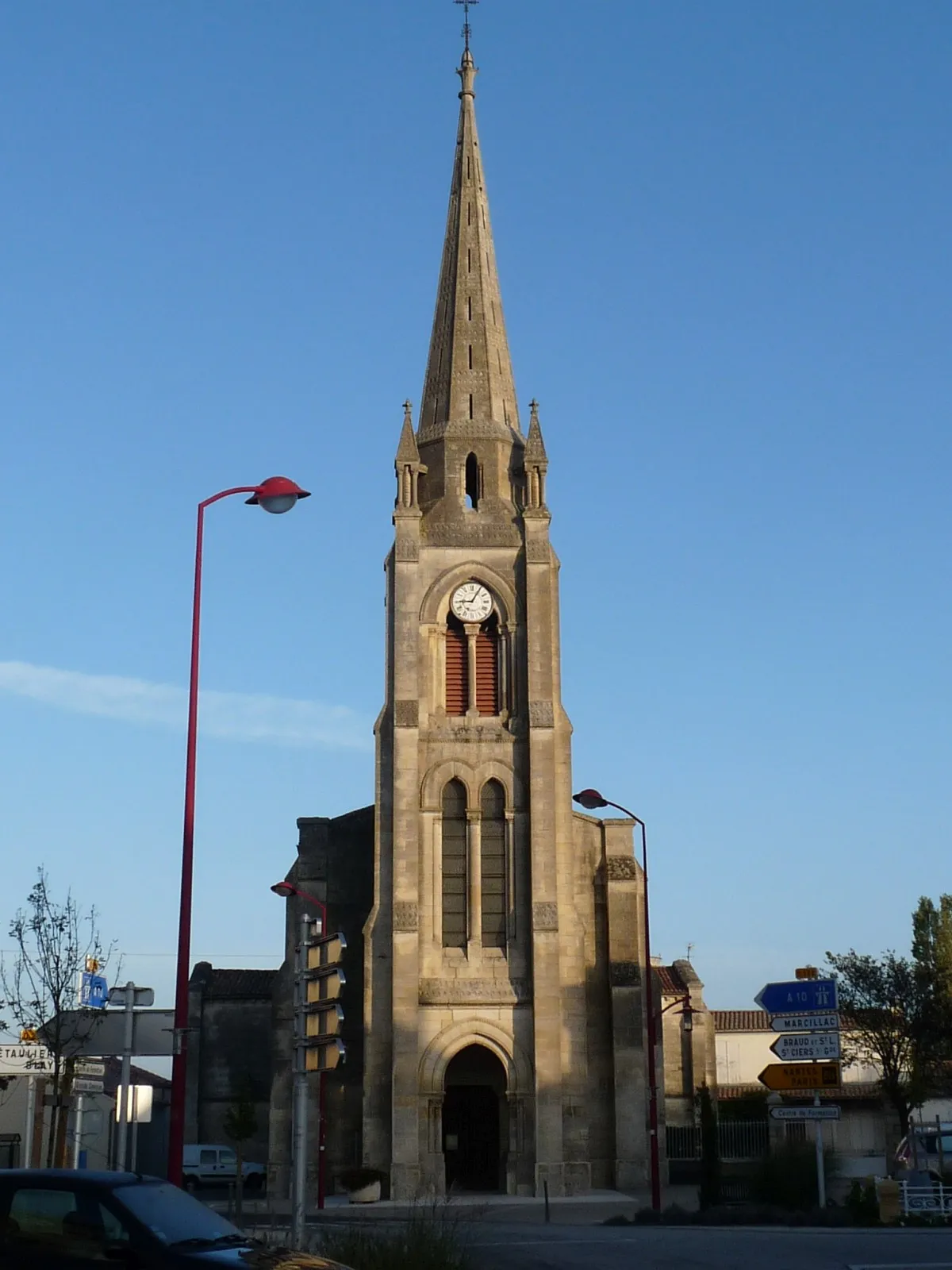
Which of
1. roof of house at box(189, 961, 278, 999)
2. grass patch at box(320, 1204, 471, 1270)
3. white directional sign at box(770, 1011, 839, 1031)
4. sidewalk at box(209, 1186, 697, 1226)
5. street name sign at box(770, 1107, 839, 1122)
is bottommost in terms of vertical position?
sidewalk at box(209, 1186, 697, 1226)

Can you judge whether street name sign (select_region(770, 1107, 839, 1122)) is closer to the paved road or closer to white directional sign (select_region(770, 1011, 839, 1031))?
white directional sign (select_region(770, 1011, 839, 1031))

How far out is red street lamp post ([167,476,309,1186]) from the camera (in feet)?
55.4

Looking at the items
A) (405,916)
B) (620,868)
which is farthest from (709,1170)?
(620,868)

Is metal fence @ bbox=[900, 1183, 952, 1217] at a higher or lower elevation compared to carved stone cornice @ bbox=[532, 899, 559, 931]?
lower

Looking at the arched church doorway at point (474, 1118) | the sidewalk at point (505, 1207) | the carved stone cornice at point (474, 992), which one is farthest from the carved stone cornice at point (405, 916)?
the sidewalk at point (505, 1207)

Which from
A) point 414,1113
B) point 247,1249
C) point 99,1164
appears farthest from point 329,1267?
point 99,1164

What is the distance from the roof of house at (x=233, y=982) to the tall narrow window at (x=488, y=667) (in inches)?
662

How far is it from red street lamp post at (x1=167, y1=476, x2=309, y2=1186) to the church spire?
91.2 feet

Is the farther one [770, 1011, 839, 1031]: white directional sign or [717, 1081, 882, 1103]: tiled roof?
[717, 1081, 882, 1103]: tiled roof

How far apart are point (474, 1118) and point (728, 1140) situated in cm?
1226

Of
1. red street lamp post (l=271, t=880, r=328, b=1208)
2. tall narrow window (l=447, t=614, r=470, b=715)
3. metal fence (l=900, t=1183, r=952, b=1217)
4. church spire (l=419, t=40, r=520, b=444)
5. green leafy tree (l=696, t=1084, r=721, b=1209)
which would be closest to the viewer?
metal fence (l=900, t=1183, r=952, b=1217)

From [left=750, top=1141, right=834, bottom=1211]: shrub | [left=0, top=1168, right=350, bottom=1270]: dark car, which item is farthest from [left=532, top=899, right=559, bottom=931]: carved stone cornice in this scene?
[left=0, top=1168, right=350, bottom=1270]: dark car

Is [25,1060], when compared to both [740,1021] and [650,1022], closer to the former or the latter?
[650,1022]

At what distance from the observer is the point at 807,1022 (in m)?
25.0
